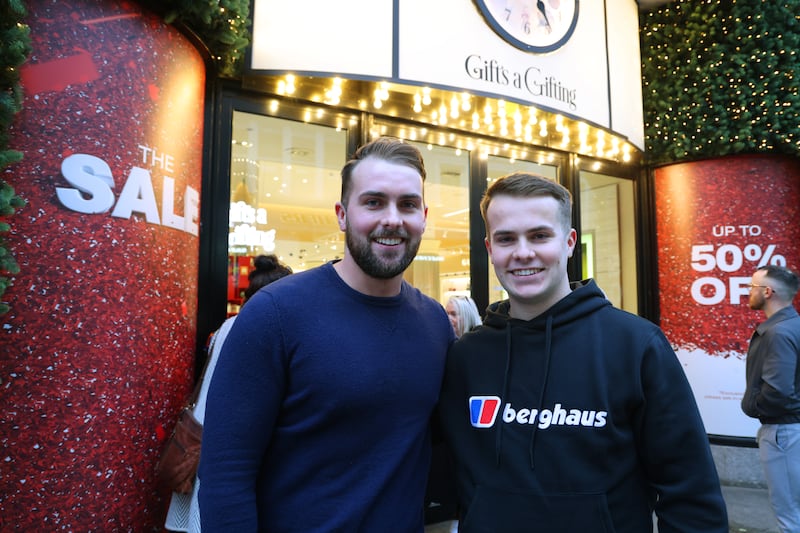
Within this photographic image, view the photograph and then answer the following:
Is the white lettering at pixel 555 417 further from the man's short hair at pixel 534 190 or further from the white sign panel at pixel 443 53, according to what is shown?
the white sign panel at pixel 443 53

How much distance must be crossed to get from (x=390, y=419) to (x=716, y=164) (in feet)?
20.1

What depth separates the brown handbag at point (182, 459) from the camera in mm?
2676

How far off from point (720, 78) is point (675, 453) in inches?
230

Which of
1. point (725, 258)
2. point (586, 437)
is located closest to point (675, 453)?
point (586, 437)

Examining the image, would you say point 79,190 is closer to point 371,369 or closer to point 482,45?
point 371,369

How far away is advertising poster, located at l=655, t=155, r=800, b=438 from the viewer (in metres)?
5.89

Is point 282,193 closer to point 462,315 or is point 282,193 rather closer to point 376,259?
point 462,315

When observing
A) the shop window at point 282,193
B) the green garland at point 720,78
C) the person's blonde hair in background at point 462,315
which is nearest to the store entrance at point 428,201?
the shop window at point 282,193

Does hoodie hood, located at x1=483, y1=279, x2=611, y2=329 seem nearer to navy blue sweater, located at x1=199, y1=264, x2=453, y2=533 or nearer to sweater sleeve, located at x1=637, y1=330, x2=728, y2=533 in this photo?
sweater sleeve, located at x1=637, y1=330, x2=728, y2=533

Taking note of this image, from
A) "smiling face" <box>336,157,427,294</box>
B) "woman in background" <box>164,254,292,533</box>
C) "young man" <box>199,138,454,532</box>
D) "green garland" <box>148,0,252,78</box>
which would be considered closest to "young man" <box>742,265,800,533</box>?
"young man" <box>199,138,454,532</box>

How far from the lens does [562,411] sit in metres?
1.50

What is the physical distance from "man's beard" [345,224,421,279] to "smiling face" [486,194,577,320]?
1.03ft

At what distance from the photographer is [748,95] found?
568cm

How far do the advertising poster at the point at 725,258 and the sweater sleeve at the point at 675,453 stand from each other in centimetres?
538
